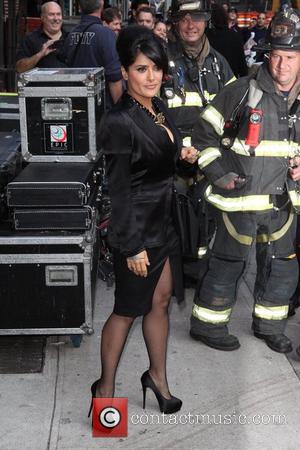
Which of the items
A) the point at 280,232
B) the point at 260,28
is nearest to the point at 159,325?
the point at 280,232

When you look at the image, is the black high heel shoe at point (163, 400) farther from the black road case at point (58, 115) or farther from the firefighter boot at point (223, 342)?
the black road case at point (58, 115)

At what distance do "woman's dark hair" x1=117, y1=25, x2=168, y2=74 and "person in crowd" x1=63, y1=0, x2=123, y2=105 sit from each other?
2889 mm

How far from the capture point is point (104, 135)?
3.54 meters

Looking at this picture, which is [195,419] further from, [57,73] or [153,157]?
[57,73]

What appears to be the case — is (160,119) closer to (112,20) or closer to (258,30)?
(112,20)

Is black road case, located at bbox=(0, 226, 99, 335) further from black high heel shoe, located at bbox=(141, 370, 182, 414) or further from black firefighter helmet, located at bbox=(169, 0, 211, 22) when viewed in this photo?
black firefighter helmet, located at bbox=(169, 0, 211, 22)

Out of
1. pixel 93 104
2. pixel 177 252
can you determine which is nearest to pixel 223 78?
pixel 93 104

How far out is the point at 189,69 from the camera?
5324 millimetres

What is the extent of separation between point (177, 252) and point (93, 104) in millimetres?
1746

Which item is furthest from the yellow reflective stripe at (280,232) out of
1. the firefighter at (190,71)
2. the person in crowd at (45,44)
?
the person in crowd at (45,44)

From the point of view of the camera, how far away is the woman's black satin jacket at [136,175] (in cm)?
353

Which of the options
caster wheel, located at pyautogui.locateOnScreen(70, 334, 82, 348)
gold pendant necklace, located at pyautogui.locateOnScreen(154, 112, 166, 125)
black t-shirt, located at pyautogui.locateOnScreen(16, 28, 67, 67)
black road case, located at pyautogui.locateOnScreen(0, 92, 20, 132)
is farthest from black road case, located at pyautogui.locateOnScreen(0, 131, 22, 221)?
gold pendant necklace, located at pyautogui.locateOnScreen(154, 112, 166, 125)

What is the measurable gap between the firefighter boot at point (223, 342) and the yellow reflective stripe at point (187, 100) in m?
1.52

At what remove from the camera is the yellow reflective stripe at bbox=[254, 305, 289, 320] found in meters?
4.96
